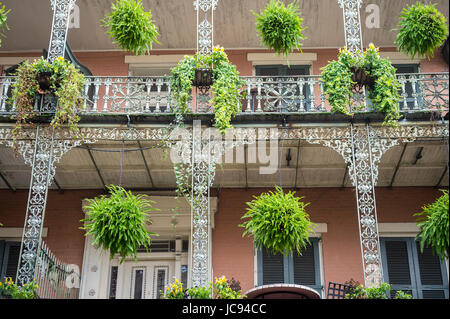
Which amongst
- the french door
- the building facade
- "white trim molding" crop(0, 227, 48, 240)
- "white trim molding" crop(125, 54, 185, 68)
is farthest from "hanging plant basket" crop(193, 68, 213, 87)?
"white trim molding" crop(0, 227, 48, 240)

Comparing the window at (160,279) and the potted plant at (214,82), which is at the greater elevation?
the potted plant at (214,82)

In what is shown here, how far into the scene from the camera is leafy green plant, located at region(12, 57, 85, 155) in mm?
9977

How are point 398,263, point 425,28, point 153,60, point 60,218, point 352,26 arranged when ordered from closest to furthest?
point 425,28 → point 352,26 → point 398,263 → point 60,218 → point 153,60

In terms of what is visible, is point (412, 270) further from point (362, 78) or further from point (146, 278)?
point (146, 278)

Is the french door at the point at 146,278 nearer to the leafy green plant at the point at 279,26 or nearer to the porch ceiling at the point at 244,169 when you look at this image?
the porch ceiling at the point at 244,169

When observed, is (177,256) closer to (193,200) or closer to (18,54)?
(193,200)

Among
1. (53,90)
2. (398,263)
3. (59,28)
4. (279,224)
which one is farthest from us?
(398,263)

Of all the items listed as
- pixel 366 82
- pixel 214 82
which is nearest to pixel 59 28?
pixel 214 82

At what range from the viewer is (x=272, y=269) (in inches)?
458

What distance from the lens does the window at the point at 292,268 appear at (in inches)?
452

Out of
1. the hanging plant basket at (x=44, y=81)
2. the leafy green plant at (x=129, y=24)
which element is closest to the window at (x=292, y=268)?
the leafy green plant at (x=129, y=24)

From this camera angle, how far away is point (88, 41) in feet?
44.6

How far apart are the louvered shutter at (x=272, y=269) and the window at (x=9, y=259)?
489 cm

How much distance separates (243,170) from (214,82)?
225cm
